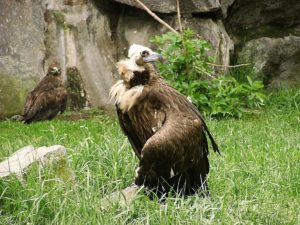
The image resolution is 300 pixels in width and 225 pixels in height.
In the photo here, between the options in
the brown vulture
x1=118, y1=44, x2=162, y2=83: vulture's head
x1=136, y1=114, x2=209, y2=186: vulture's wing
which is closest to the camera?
x1=136, y1=114, x2=209, y2=186: vulture's wing

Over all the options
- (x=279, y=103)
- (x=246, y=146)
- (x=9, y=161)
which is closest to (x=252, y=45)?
(x=279, y=103)

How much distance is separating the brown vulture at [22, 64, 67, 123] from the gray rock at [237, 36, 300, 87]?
303 centimetres

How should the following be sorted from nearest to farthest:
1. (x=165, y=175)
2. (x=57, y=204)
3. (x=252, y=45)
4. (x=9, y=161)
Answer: (x=57, y=204) < (x=165, y=175) < (x=9, y=161) < (x=252, y=45)

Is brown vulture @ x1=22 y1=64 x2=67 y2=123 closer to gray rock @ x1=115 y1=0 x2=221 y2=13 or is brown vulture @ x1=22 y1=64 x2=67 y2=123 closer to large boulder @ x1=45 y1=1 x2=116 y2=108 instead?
large boulder @ x1=45 y1=1 x2=116 y2=108

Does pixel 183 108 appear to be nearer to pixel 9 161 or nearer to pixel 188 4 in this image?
pixel 9 161

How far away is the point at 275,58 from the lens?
1275 centimetres

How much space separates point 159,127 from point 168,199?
54 cm

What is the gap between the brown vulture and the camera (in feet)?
36.7

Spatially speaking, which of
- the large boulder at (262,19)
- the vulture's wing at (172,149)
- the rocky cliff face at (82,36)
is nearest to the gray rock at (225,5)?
the rocky cliff face at (82,36)

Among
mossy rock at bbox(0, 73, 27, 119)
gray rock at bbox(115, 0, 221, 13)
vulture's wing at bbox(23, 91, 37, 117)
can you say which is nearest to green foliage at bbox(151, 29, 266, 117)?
gray rock at bbox(115, 0, 221, 13)

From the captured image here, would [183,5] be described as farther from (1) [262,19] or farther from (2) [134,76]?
(2) [134,76]

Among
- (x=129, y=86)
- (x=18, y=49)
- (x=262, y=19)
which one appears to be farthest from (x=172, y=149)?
(x=262, y=19)

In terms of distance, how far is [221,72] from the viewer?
462 inches

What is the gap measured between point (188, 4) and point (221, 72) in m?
1.10
